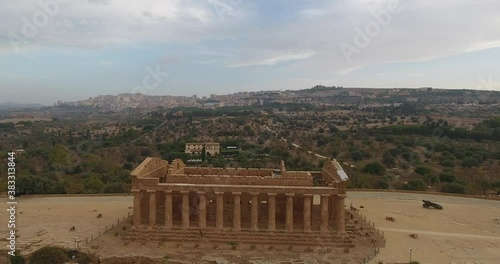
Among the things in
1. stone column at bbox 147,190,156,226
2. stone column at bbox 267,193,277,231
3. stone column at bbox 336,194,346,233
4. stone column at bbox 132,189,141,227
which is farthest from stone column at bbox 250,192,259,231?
stone column at bbox 132,189,141,227

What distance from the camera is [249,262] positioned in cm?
2302

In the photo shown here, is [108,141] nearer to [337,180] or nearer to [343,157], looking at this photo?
[343,157]

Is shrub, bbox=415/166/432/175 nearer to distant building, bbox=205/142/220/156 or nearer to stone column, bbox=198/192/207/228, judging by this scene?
distant building, bbox=205/142/220/156

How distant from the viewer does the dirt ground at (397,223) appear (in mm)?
25594

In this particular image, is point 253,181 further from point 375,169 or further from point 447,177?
point 375,169

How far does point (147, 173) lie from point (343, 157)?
145 ft

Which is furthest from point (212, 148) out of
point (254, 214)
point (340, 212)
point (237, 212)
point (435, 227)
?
point (340, 212)

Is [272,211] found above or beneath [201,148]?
above

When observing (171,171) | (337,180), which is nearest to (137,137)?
(171,171)

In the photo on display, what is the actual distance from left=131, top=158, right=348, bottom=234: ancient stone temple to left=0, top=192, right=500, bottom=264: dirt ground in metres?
3.14

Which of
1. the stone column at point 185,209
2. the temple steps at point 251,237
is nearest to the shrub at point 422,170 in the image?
Result: the temple steps at point 251,237

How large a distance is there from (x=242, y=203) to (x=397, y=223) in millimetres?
Answer: 12905

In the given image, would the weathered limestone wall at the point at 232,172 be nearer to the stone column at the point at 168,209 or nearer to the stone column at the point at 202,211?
the stone column at the point at 202,211

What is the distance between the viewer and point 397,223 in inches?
1254
